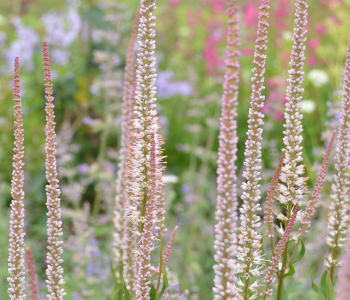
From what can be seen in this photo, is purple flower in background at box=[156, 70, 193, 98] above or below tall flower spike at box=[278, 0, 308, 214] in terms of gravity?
above

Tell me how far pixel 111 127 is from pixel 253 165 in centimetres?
380

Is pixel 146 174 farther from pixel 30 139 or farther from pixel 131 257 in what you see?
pixel 30 139

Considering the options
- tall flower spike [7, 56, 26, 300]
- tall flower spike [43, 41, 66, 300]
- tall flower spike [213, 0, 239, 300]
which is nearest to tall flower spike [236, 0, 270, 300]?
tall flower spike [213, 0, 239, 300]

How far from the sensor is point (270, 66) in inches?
357

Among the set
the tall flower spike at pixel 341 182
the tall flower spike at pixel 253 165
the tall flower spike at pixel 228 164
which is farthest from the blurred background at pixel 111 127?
the tall flower spike at pixel 228 164

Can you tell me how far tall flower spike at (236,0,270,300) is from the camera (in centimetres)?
152

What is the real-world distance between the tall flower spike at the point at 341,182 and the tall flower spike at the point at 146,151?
746 millimetres

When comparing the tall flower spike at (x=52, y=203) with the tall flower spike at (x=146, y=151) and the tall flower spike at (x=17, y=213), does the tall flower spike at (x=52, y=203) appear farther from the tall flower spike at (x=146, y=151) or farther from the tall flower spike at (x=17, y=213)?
the tall flower spike at (x=146, y=151)

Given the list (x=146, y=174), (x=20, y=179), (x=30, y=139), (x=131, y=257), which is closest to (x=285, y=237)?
(x=146, y=174)

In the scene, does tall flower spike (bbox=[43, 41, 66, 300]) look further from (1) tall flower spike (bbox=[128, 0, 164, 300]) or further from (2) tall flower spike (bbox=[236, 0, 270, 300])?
(2) tall flower spike (bbox=[236, 0, 270, 300])

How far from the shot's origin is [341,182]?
1.82 metres

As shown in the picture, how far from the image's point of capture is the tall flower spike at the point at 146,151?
1.55 metres

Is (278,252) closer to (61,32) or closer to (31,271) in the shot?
(31,271)

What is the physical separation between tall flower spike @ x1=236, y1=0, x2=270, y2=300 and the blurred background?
6.30 ft
